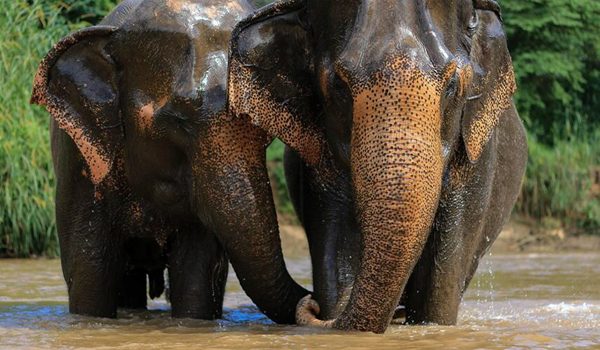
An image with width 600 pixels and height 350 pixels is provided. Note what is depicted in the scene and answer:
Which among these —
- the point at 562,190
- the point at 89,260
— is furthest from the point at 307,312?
the point at 562,190

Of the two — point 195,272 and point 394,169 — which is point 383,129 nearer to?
point 394,169

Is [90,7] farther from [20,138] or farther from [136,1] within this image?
[136,1]

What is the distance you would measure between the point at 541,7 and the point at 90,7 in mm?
5380

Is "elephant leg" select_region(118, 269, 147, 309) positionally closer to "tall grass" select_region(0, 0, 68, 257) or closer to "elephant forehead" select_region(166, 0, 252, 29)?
"elephant forehead" select_region(166, 0, 252, 29)

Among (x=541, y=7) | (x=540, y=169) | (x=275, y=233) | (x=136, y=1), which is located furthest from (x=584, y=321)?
(x=541, y=7)

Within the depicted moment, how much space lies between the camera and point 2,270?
1177 cm

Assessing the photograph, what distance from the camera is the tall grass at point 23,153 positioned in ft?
42.9

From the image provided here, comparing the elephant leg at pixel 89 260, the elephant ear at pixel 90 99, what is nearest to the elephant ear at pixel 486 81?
the elephant ear at pixel 90 99

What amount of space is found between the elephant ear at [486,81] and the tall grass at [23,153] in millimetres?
6941

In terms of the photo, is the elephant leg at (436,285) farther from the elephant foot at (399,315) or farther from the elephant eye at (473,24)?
the elephant eye at (473,24)

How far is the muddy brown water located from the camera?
6.14 meters

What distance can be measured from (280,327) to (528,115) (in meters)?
11.7

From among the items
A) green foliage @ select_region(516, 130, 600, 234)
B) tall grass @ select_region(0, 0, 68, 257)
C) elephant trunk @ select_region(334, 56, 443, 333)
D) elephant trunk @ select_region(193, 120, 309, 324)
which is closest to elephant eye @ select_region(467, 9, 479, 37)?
elephant trunk @ select_region(334, 56, 443, 333)

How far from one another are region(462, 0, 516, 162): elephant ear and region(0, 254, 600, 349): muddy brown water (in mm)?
867
